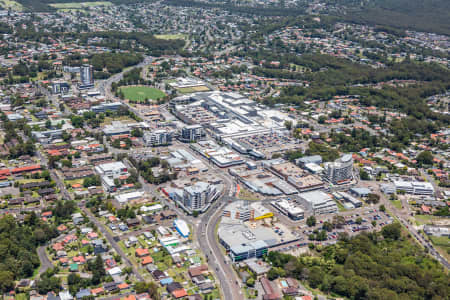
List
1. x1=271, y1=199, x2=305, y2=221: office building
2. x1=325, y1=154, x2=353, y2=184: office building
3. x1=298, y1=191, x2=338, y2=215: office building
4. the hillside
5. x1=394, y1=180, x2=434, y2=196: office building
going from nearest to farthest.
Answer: x1=271, y1=199, x2=305, y2=221: office building → x1=298, y1=191, x2=338, y2=215: office building → x1=394, y1=180, x2=434, y2=196: office building → x1=325, y1=154, x2=353, y2=184: office building → the hillside

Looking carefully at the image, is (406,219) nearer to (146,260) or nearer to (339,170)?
(339,170)

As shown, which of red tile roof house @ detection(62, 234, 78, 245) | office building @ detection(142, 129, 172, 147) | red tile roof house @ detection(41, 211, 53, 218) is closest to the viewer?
red tile roof house @ detection(62, 234, 78, 245)

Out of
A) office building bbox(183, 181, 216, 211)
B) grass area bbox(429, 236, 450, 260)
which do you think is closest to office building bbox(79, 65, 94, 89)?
office building bbox(183, 181, 216, 211)

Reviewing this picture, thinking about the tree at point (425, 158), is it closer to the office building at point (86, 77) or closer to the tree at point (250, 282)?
the tree at point (250, 282)

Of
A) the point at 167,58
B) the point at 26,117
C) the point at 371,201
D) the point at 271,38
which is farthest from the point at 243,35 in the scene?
the point at 371,201

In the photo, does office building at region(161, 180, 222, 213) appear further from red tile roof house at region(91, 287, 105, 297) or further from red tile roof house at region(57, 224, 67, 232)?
red tile roof house at region(91, 287, 105, 297)

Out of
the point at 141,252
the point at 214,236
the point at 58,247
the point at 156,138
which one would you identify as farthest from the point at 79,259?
the point at 156,138
